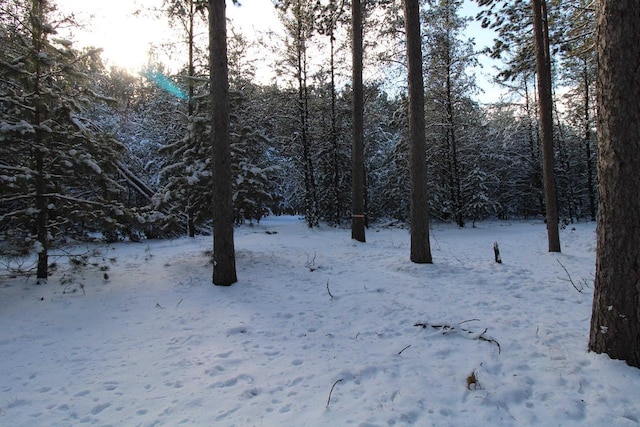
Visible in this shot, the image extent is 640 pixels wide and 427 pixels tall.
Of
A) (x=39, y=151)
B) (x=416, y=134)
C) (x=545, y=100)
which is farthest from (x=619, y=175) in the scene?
(x=39, y=151)

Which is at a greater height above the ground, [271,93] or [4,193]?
[271,93]

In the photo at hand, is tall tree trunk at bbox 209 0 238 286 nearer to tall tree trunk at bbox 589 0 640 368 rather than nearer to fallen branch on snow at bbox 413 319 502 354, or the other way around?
fallen branch on snow at bbox 413 319 502 354

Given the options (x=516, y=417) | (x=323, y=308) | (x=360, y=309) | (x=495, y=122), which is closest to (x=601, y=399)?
(x=516, y=417)

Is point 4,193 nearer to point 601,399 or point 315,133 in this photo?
point 601,399

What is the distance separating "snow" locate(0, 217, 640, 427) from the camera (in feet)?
10.1

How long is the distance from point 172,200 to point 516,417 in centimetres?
840

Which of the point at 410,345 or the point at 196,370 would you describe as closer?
the point at 196,370

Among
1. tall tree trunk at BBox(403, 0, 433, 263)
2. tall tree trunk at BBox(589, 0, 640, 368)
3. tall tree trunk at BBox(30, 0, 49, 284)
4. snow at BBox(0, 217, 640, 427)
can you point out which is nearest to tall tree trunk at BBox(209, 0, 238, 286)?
snow at BBox(0, 217, 640, 427)

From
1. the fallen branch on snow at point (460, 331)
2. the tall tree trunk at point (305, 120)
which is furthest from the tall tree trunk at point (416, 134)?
the tall tree trunk at point (305, 120)

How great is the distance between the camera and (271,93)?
1975 cm

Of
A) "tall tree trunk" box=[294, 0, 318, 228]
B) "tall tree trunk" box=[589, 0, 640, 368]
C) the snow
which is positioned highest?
"tall tree trunk" box=[294, 0, 318, 228]

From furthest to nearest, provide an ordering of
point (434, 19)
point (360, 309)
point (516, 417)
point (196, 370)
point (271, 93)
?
point (271, 93), point (434, 19), point (360, 309), point (196, 370), point (516, 417)

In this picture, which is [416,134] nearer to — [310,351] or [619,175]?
[619,175]

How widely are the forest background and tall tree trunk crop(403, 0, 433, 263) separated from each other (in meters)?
3.46
